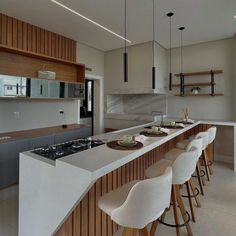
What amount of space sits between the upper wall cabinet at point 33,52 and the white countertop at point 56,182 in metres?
2.39

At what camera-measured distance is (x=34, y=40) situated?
3.72m

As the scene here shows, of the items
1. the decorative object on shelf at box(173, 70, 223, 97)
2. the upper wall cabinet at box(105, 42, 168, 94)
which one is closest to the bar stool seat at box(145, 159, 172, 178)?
the upper wall cabinet at box(105, 42, 168, 94)

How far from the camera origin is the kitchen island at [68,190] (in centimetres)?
121

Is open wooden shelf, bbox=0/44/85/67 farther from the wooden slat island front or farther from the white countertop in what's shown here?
the wooden slat island front

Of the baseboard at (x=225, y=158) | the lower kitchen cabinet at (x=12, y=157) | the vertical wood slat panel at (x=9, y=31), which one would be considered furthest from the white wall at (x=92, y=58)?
the baseboard at (x=225, y=158)

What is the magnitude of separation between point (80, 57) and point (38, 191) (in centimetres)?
390

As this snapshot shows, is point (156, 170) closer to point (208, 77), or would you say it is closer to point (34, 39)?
point (34, 39)

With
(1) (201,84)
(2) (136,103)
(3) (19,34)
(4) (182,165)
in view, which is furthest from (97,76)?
(4) (182,165)

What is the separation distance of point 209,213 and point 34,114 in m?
3.46

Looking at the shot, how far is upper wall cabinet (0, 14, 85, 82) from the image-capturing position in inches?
130

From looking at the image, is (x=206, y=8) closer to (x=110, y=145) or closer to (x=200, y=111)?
(x=200, y=111)

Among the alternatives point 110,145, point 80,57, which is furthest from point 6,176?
point 80,57

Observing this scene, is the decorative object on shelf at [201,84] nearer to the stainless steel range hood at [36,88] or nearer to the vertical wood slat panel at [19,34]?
the stainless steel range hood at [36,88]

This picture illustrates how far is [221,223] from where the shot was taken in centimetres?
222
